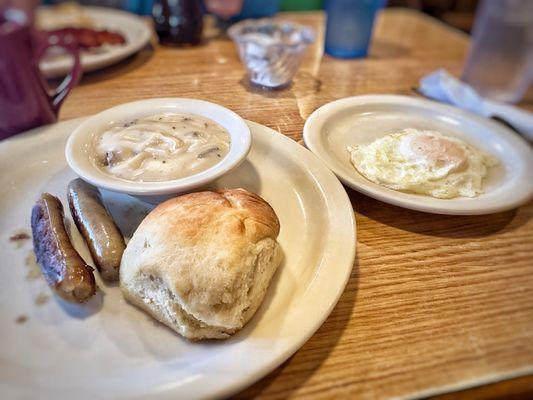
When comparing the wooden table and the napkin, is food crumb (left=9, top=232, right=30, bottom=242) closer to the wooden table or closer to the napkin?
the wooden table

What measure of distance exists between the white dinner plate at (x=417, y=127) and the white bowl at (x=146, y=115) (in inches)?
12.3

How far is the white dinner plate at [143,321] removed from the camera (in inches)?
31.9

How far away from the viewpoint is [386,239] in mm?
1308

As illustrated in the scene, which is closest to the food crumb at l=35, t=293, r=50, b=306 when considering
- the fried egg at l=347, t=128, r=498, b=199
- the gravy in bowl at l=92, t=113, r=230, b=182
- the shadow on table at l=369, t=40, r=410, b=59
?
the gravy in bowl at l=92, t=113, r=230, b=182

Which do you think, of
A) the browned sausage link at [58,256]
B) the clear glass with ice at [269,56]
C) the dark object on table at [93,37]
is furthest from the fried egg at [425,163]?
the dark object on table at [93,37]

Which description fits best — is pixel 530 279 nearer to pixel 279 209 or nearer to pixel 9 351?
pixel 279 209

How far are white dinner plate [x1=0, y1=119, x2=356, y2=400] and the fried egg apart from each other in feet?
0.87

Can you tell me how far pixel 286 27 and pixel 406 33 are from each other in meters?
1.23

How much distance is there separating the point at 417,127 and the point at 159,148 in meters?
1.17

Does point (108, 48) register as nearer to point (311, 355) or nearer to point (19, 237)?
point (19, 237)

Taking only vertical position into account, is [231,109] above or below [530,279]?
above

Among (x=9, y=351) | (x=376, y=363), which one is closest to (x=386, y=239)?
(x=376, y=363)

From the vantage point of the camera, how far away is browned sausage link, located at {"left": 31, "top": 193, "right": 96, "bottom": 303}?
973mm

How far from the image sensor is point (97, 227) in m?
1.14
